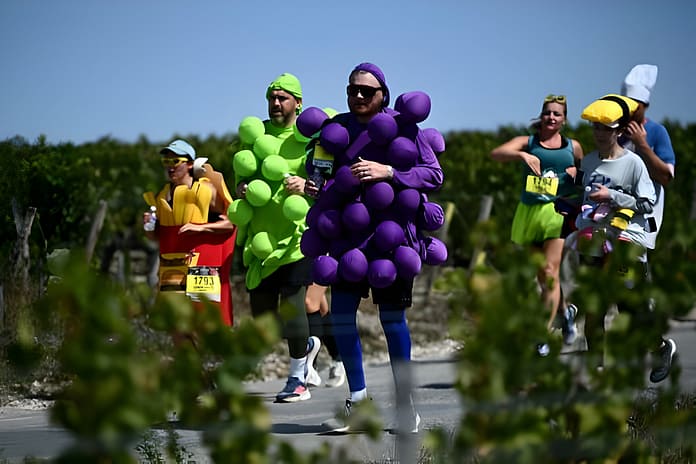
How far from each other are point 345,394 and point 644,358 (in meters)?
4.46

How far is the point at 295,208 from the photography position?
21.3ft

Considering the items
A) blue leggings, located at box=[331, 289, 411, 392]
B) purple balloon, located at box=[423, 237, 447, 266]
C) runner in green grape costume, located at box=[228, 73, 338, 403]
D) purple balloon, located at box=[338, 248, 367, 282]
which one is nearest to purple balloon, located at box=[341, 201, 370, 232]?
purple balloon, located at box=[338, 248, 367, 282]

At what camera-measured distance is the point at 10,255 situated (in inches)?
303

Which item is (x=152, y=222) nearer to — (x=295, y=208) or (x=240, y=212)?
(x=240, y=212)

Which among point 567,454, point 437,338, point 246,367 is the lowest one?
point 437,338

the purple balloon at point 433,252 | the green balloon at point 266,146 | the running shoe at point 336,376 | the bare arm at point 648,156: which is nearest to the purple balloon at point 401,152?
the purple balloon at point 433,252

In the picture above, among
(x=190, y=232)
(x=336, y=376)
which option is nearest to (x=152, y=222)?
(x=190, y=232)

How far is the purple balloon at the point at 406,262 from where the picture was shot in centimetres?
521

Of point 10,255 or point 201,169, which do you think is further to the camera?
point 10,255

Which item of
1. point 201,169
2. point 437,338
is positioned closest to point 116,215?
point 437,338

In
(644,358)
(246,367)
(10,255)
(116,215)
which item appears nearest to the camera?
(246,367)

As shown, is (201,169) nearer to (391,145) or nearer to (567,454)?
(391,145)

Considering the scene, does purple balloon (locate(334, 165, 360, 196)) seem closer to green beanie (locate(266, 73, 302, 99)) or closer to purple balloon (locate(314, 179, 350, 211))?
purple balloon (locate(314, 179, 350, 211))

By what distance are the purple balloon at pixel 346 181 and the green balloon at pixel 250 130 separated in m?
1.56
